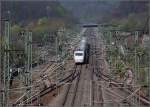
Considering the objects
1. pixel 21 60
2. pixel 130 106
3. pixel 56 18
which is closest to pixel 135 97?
pixel 130 106

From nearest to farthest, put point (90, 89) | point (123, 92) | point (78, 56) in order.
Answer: point (123, 92)
point (90, 89)
point (78, 56)

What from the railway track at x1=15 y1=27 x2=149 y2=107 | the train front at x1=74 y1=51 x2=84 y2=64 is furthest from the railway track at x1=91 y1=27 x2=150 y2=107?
the train front at x1=74 y1=51 x2=84 y2=64

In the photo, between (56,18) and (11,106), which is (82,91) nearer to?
(11,106)

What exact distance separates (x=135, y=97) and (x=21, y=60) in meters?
8.00

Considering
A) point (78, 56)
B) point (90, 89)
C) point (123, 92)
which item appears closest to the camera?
point (123, 92)

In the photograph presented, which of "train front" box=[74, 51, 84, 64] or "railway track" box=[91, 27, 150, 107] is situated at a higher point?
"train front" box=[74, 51, 84, 64]

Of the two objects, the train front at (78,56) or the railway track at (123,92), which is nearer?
the railway track at (123,92)

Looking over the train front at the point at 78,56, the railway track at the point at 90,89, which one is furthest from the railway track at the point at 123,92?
the train front at the point at 78,56

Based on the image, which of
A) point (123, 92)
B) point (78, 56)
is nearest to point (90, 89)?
point (123, 92)

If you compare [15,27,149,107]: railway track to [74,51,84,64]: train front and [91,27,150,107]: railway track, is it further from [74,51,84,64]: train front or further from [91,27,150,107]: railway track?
[74,51,84,64]: train front

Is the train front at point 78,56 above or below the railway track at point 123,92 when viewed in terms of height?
above

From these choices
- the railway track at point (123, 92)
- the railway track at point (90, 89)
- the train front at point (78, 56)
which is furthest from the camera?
the train front at point (78, 56)

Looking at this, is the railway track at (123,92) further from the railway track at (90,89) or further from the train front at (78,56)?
the train front at (78,56)

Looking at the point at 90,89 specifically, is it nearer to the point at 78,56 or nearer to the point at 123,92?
the point at 123,92
